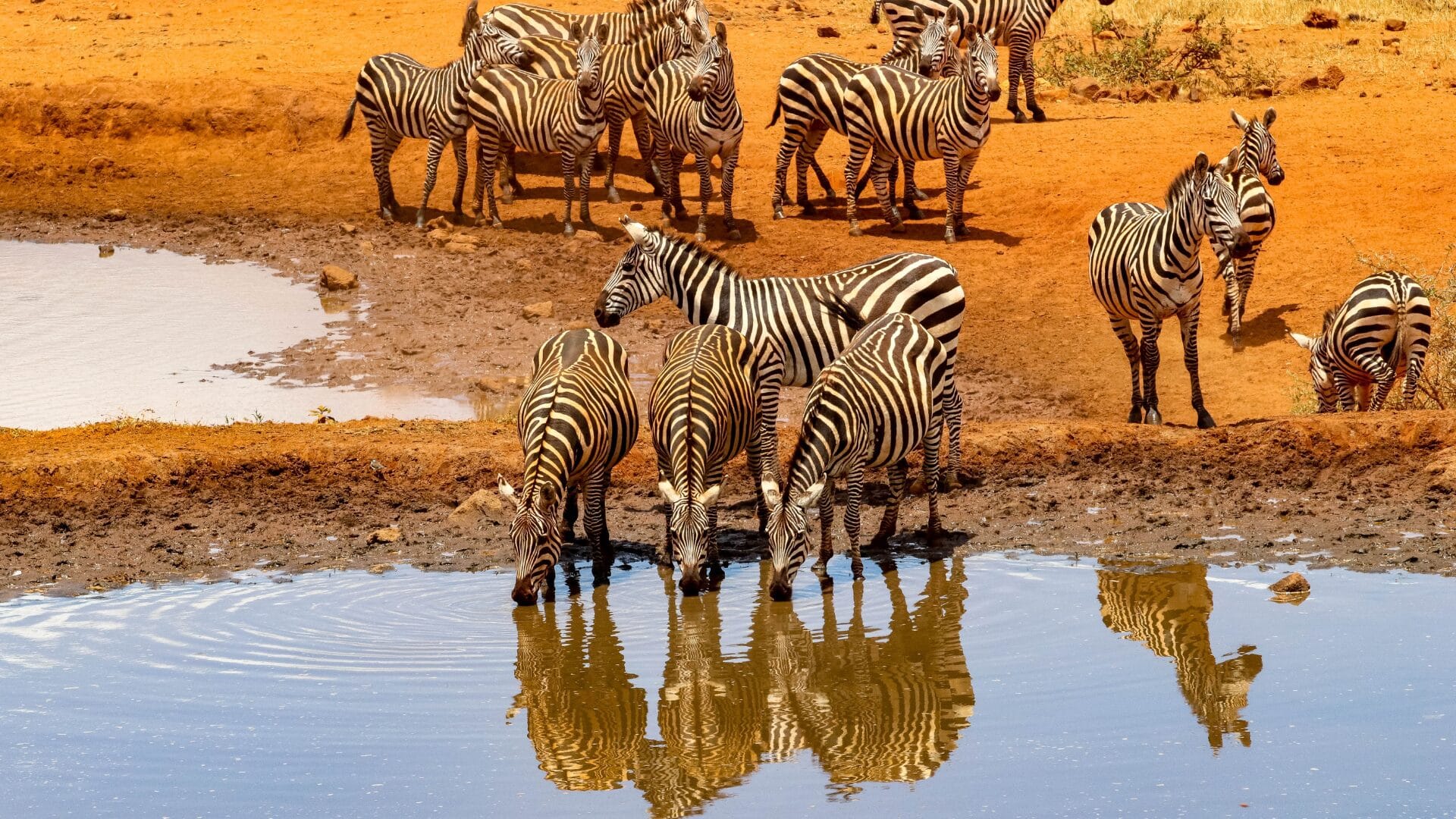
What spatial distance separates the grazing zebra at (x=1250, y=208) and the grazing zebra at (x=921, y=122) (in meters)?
3.14

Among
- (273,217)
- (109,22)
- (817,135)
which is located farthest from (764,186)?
(109,22)

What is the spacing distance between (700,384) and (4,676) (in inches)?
168

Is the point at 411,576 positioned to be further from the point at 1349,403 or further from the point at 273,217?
the point at 273,217

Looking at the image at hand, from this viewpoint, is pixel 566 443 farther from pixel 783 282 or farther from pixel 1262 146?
pixel 1262 146

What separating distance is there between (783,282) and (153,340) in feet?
28.4

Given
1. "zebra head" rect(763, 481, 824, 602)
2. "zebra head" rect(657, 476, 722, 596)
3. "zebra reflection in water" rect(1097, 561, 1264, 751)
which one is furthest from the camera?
"zebra head" rect(657, 476, 722, 596)

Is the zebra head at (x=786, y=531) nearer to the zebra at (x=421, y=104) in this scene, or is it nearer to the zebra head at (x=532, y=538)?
the zebra head at (x=532, y=538)

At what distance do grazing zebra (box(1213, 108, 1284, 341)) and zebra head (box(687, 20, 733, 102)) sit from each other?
5953 mm

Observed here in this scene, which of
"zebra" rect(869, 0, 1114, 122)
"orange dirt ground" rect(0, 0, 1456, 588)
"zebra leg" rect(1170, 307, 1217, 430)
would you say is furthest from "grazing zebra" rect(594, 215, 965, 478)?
"zebra" rect(869, 0, 1114, 122)

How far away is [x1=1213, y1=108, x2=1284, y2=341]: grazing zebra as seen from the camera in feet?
52.6

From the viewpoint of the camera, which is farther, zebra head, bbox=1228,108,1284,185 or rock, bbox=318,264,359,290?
rock, bbox=318,264,359,290

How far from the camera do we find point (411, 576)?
1085cm

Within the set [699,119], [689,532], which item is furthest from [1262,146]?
[689,532]

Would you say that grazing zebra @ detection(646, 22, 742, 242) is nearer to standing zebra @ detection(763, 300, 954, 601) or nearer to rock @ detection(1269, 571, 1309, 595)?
standing zebra @ detection(763, 300, 954, 601)
